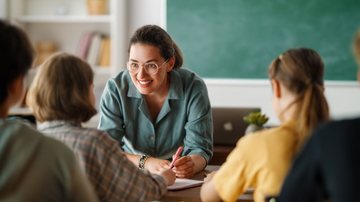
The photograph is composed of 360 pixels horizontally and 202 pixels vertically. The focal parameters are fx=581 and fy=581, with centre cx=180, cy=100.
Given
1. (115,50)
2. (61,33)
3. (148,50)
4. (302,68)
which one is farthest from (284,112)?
(61,33)

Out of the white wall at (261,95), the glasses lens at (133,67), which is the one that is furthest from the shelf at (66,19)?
the glasses lens at (133,67)

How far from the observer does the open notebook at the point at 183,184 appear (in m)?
2.00

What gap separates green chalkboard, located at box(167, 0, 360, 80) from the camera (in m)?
4.57

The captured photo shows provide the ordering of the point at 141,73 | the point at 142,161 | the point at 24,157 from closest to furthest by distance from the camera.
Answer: the point at 24,157, the point at 142,161, the point at 141,73

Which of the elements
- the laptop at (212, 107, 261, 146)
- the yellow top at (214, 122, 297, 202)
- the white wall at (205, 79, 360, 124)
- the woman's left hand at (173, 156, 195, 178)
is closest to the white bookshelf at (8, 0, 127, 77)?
the white wall at (205, 79, 360, 124)

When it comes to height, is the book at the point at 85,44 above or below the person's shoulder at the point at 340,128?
below

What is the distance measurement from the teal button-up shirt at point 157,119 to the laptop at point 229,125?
1.18 ft

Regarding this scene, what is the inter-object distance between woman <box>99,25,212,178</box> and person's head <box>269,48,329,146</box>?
91cm

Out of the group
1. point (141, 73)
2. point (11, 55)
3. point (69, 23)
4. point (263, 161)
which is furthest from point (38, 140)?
point (69, 23)

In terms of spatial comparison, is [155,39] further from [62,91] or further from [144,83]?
[62,91]

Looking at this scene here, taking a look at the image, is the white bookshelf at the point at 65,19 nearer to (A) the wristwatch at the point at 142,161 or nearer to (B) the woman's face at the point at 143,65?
(B) the woman's face at the point at 143,65

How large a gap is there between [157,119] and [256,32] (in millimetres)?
2305

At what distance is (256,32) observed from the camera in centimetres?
469

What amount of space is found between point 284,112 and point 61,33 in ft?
11.6
